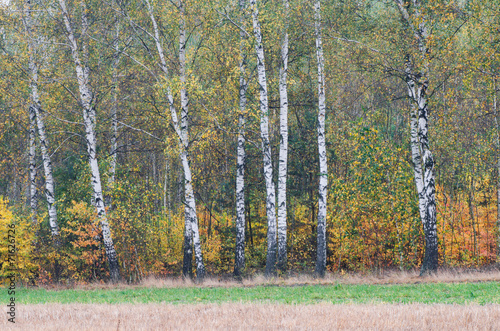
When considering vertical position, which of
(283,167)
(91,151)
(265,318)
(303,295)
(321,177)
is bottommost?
(303,295)

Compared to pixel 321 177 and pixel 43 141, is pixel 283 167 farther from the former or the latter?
pixel 43 141

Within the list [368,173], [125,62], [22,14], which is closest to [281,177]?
[368,173]

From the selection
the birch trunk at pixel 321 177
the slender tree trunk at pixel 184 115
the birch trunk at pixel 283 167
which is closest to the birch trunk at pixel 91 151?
the slender tree trunk at pixel 184 115

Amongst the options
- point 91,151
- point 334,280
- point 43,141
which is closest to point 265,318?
point 334,280

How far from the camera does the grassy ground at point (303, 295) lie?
1126cm

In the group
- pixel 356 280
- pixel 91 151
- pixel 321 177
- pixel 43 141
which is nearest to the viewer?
pixel 356 280

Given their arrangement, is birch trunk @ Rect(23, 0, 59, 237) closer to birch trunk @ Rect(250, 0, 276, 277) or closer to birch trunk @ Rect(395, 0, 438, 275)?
birch trunk @ Rect(250, 0, 276, 277)

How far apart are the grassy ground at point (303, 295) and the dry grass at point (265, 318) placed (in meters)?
1.26

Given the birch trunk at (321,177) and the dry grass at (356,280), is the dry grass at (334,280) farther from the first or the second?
the birch trunk at (321,177)

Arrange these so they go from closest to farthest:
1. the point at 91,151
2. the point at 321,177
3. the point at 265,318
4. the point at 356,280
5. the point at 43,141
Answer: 1. the point at 265,318
2. the point at 356,280
3. the point at 321,177
4. the point at 91,151
5. the point at 43,141

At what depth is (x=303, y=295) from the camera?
41.8 ft

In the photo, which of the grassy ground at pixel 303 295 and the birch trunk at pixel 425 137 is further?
the birch trunk at pixel 425 137

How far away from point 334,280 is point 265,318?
8006 mm

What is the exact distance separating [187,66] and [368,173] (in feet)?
27.6
